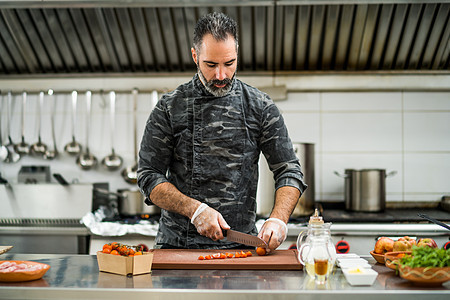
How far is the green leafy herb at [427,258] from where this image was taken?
1.56m

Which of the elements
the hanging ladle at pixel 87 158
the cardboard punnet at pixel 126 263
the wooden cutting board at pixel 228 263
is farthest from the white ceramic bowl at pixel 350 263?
the hanging ladle at pixel 87 158

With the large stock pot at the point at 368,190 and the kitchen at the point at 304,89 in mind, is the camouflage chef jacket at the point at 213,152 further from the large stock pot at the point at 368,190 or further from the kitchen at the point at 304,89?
the kitchen at the point at 304,89

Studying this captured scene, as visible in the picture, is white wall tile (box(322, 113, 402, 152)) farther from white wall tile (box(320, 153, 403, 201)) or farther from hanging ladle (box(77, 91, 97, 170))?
hanging ladle (box(77, 91, 97, 170))

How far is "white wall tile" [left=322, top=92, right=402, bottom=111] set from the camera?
4.03 metres

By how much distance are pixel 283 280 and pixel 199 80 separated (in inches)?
42.5

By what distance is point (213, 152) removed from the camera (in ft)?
7.38

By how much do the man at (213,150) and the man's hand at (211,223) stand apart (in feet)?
0.45

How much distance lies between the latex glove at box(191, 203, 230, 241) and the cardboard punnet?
30cm

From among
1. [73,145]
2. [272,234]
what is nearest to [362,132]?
[272,234]

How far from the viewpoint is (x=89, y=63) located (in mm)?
4047

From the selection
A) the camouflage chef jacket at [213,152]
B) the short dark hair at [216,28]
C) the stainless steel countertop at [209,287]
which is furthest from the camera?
the camouflage chef jacket at [213,152]

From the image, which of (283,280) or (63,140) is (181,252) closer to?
(283,280)

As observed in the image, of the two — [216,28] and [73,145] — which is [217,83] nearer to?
[216,28]

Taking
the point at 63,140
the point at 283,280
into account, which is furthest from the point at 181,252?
the point at 63,140
